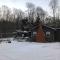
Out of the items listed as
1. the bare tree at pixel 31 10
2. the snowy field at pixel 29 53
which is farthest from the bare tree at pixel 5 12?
the snowy field at pixel 29 53

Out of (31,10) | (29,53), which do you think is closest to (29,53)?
(29,53)

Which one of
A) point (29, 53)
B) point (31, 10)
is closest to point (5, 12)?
point (31, 10)

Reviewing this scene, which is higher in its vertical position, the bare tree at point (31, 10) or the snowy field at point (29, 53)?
the bare tree at point (31, 10)

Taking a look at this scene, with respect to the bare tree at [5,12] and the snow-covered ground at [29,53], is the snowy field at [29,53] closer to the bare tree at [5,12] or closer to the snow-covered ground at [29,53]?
Result: the snow-covered ground at [29,53]

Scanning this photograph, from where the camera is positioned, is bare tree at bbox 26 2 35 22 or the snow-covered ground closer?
the snow-covered ground

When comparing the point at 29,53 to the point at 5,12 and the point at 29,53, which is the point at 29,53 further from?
the point at 5,12

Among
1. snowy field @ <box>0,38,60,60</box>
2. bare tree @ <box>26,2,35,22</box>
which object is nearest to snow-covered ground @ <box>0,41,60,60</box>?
snowy field @ <box>0,38,60,60</box>

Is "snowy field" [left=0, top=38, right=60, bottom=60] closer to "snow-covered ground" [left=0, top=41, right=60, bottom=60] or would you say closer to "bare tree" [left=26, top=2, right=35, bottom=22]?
"snow-covered ground" [left=0, top=41, right=60, bottom=60]

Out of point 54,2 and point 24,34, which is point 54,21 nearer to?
point 54,2

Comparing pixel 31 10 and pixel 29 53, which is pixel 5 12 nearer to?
pixel 31 10

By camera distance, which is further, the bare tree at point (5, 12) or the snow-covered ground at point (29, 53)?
the bare tree at point (5, 12)

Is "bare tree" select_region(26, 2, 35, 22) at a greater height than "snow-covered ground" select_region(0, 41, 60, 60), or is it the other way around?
"bare tree" select_region(26, 2, 35, 22)

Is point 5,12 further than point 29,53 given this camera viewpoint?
Yes

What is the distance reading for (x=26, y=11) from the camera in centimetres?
4603
